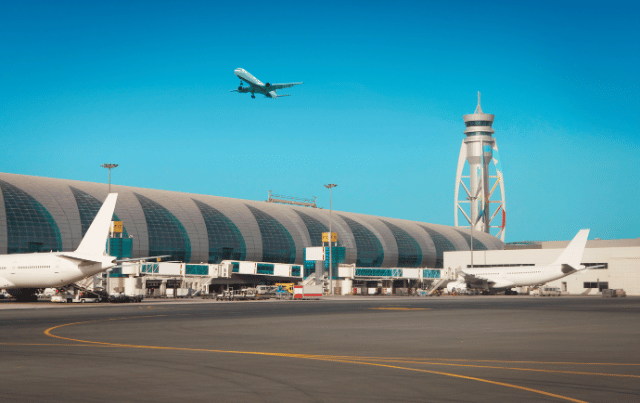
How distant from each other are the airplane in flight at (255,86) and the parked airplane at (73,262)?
1748 centimetres

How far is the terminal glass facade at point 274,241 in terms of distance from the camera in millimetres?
118125

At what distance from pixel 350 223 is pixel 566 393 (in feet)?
417

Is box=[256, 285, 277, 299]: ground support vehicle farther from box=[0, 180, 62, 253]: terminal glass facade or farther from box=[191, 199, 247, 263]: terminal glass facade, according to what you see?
box=[0, 180, 62, 253]: terminal glass facade

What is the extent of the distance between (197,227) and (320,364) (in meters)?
94.5

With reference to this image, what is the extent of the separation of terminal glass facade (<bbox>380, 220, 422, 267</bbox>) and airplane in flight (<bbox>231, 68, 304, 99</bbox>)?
7654 centimetres

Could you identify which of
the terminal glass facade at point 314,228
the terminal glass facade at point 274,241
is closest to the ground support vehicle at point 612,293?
the terminal glass facade at point 314,228

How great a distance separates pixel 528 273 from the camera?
102 metres

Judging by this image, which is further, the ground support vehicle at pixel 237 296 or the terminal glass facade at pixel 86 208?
the terminal glass facade at pixel 86 208

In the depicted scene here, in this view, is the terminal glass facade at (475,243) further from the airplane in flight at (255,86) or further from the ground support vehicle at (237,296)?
the airplane in flight at (255,86)

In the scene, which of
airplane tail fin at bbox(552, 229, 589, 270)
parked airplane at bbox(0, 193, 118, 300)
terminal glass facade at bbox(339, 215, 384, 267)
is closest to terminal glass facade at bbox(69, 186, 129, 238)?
parked airplane at bbox(0, 193, 118, 300)

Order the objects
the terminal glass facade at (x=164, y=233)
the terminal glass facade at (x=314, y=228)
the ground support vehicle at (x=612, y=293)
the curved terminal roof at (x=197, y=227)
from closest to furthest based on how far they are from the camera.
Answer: the curved terminal roof at (x=197, y=227)
the ground support vehicle at (x=612, y=293)
the terminal glass facade at (x=164, y=233)
the terminal glass facade at (x=314, y=228)

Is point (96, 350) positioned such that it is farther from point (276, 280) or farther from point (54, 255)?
point (276, 280)

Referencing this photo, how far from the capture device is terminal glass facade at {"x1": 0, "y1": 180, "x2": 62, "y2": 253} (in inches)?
3420

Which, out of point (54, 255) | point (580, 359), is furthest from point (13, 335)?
point (54, 255)
